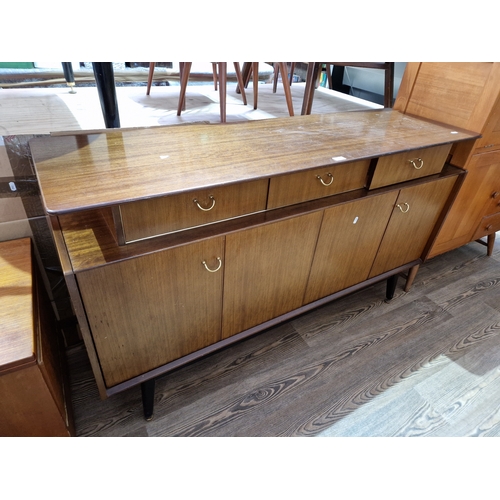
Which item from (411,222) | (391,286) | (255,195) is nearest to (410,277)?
(391,286)

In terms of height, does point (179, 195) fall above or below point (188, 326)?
above

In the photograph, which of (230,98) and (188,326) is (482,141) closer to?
(188,326)

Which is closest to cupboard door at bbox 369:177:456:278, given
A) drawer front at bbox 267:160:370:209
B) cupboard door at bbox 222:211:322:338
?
drawer front at bbox 267:160:370:209

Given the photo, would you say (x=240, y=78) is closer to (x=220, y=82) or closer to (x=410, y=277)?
(x=220, y=82)

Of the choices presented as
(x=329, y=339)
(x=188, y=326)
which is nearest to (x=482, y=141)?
(x=329, y=339)

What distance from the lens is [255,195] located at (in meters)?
0.83

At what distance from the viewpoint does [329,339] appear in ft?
4.27

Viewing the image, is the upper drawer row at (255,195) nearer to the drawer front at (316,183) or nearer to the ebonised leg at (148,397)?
the drawer front at (316,183)

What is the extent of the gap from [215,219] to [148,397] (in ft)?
1.82

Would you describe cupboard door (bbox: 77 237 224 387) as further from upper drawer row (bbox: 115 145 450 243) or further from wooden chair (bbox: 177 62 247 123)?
wooden chair (bbox: 177 62 247 123)

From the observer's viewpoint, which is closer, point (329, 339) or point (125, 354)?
point (125, 354)
